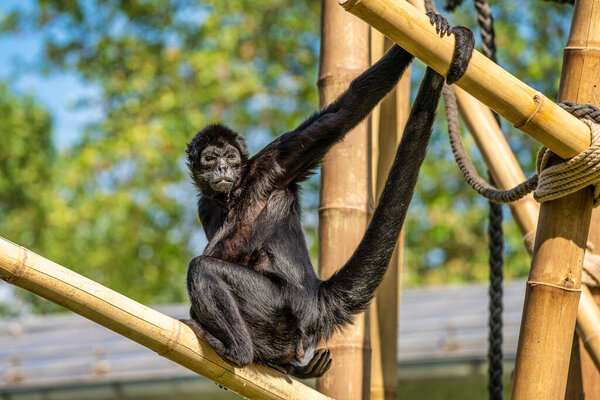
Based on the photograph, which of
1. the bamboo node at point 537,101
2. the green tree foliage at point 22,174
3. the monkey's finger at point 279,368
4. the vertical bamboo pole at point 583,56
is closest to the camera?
the bamboo node at point 537,101

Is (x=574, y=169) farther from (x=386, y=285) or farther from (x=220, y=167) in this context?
(x=220, y=167)

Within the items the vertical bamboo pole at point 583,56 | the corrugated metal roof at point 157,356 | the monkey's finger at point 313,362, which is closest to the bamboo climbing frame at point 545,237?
the vertical bamboo pole at point 583,56

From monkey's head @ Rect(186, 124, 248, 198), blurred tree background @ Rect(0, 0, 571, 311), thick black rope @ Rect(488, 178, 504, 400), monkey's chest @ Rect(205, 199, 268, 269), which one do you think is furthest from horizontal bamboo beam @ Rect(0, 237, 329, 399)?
blurred tree background @ Rect(0, 0, 571, 311)

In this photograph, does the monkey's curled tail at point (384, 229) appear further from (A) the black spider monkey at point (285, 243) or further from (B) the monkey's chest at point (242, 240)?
(B) the monkey's chest at point (242, 240)

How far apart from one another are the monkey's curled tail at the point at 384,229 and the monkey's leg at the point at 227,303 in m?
0.37

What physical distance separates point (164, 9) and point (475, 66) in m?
18.7

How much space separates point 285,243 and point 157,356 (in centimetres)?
553

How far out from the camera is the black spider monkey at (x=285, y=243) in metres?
4.23

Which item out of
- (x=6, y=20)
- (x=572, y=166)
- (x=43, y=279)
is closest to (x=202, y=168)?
(x=43, y=279)

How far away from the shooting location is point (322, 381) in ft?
15.5

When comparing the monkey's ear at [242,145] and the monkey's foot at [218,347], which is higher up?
the monkey's ear at [242,145]

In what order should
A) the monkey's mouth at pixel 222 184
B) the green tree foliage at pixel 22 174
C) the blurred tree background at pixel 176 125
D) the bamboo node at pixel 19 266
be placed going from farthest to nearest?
the green tree foliage at pixel 22 174 → the blurred tree background at pixel 176 125 → the monkey's mouth at pixel 222 184 → the bamboo node at pixel 19 266

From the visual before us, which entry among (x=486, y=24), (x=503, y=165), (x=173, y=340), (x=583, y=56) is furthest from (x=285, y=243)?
(x=486, y=24)

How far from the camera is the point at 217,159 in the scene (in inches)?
206
